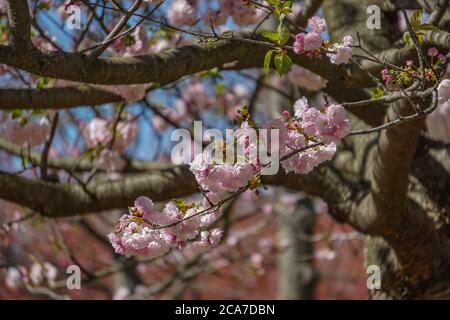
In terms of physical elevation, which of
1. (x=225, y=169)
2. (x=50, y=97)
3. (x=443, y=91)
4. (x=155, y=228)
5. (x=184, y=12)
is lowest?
(x=155, y=228)

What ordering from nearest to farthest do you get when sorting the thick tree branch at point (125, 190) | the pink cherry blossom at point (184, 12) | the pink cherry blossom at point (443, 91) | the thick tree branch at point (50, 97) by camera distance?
the pink cherry blossom at point (443, 91)
the thick tree branch at point (50, 97)
the thick tree branch at point (125, 190)
the pink cherry blossom at point (184, 12)

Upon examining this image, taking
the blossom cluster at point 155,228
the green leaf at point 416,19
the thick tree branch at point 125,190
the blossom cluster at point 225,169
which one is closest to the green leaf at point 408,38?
the green leaf at point 416,19

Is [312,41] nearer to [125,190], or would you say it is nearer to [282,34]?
[282,34]

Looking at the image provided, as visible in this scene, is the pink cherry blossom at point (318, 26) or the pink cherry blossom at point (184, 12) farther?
the pink cherry blossom at point (184, 12)

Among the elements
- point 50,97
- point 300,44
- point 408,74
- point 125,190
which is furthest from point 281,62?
point 125,190

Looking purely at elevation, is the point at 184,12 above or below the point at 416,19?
above

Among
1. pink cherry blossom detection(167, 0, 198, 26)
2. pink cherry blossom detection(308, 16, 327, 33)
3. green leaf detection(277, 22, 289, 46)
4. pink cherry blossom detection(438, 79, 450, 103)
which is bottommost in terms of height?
pink cherry blossom detection(438, 79, 450, 103)

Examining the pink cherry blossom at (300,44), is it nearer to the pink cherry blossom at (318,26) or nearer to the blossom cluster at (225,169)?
the pink cherry blossom at (318,26)

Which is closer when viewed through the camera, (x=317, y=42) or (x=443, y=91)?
(x=443, y=91)

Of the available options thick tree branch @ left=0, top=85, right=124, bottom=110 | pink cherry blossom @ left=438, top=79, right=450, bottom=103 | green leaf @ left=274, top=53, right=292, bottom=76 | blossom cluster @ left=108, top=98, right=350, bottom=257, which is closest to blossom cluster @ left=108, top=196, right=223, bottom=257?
blossom cluster @ left=108, top=98, right=350, bottom=257

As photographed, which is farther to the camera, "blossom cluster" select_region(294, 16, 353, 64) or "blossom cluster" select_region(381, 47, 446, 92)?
"blossom cluster" select_region(294, 16, 353, 64)

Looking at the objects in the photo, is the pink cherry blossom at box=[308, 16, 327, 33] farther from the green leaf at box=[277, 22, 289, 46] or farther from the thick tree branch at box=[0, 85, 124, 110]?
the thick tree branch at box=[0, 85, 124, 110]

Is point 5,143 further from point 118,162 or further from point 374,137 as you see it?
point 374,137
